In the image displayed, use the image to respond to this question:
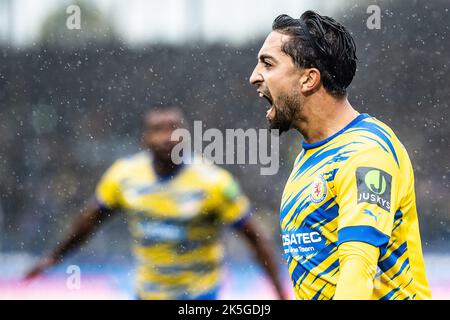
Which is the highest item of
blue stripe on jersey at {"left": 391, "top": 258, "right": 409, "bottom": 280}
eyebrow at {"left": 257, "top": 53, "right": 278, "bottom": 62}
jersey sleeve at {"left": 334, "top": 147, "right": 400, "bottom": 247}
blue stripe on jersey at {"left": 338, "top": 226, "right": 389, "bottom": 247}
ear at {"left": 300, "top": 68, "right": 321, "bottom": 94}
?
eyebrow at {"left": 257, "top": 53, "right": 278, "bottom": 62}

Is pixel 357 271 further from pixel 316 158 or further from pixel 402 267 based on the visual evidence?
pixel 316 158

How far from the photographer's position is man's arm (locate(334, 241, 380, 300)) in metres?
1.82

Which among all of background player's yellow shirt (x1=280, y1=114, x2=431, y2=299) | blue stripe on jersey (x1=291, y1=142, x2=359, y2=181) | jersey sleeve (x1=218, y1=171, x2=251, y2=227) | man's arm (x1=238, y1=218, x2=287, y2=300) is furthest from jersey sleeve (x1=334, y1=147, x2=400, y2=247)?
jersey sleeve (x1=218, y1=171, x2=251, y2=227)

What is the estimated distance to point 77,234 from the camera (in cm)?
382

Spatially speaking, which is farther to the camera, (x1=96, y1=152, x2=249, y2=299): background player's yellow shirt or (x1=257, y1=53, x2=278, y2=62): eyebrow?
(x1=96, y1=152, x2=249, y2=299): background player's yellow shirt

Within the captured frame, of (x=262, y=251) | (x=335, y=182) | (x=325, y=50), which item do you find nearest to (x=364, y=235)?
(x=335, y=182)

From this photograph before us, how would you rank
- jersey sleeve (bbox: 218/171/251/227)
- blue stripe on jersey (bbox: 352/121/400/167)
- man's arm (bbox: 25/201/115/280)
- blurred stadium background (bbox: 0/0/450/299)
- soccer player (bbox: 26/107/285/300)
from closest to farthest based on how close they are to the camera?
blue stripe on jersey (bbox: 352/121/400/167) < man's arm (bbox: 25/201/115/280) < soccer player (bbox: 26/107/285/300) < jersey sleeve (bbox: 218/171/251/227) < blurred stadium background (bbox: 0/0/450/299)

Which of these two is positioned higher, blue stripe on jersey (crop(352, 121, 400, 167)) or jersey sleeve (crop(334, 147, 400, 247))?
blue stripe on jersey (crop(352, 121, 400, 167))

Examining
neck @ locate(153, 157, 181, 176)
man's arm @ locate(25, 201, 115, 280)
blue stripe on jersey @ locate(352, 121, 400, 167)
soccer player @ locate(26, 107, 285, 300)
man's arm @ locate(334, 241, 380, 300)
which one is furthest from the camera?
neck @ locate(153, 157, 181, 176)

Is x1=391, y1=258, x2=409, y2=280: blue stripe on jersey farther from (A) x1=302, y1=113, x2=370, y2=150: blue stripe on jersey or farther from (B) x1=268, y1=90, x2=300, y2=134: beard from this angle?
(B) x1=268, y1=90, x2=300, y2=134: beard

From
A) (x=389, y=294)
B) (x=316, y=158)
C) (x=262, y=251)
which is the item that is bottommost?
(x=389, y=294)

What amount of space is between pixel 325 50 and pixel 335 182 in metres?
0.42
